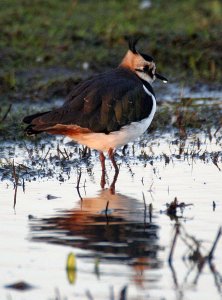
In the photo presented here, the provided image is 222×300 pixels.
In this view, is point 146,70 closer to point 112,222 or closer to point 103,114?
point 103,114

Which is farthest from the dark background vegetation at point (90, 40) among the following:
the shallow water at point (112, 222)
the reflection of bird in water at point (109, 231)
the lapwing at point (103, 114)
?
the reflection of bird in water at point (109, 231)

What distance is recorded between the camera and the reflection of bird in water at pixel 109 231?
5832 millimetres

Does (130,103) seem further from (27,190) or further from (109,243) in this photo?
(109,243)

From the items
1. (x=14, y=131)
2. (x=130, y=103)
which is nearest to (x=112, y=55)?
(x=14, y=131)

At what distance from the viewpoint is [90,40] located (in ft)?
45.8

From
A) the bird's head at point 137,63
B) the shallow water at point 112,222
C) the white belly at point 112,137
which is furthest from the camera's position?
the bird's head at point 137,63

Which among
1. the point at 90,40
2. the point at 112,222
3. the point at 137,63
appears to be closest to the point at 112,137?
the point at 137,63

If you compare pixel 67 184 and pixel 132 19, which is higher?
pixel 132 19

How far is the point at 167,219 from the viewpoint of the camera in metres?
6.83

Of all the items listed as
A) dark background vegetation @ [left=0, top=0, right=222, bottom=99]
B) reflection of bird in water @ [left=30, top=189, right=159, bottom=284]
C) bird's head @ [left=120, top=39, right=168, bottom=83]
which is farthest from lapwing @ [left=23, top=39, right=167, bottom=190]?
dark background vegetation @ [left=0, top=0, right=222, bottom=99]

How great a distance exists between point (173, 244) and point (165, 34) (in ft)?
29.2

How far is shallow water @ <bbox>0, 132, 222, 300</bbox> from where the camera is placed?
209 inches

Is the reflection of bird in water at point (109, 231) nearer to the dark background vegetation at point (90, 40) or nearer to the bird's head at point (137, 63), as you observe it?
the bird's head at point (137, 63)

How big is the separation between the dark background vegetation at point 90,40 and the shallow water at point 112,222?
2.88 meters
